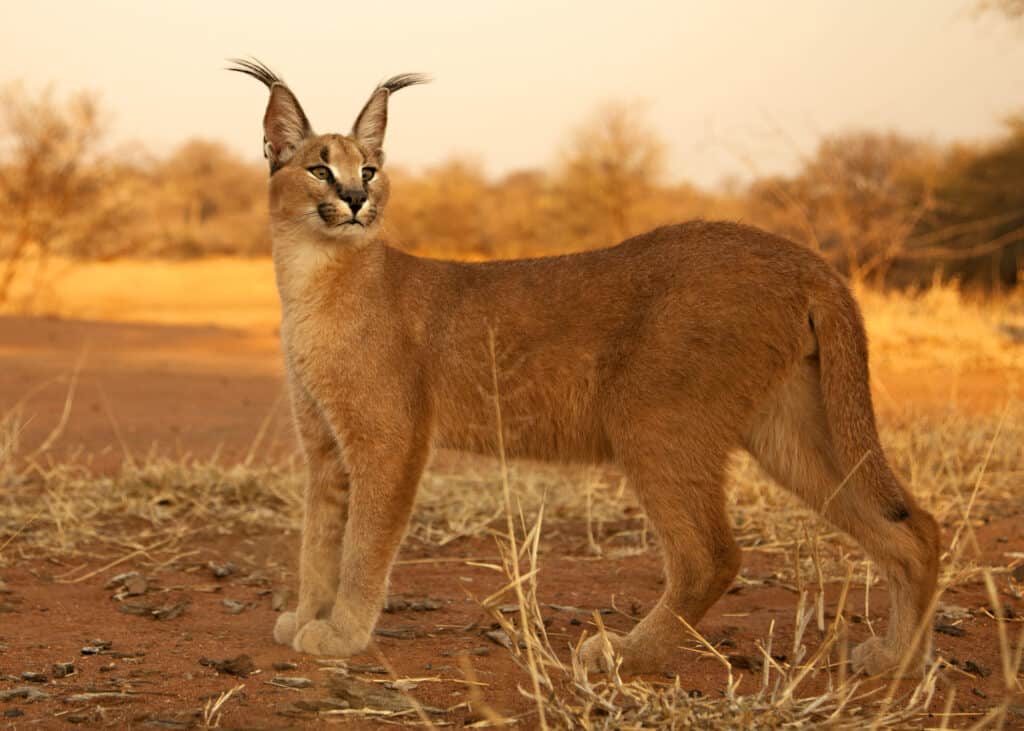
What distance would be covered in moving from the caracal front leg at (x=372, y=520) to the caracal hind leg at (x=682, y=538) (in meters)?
0.67

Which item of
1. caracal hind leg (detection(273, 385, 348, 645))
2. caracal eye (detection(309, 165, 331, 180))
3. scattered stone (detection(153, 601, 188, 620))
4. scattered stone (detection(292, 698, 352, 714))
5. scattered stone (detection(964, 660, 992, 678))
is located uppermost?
caracal eye (detection(309, 165, 331, 180))

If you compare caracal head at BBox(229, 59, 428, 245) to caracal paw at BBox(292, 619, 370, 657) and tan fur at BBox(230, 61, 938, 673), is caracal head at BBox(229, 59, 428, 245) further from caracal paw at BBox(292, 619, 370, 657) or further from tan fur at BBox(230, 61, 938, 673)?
caracal paw at BBox(292, 619, 370, 657)

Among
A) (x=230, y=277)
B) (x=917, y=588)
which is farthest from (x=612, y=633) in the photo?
(x=230, y=277)

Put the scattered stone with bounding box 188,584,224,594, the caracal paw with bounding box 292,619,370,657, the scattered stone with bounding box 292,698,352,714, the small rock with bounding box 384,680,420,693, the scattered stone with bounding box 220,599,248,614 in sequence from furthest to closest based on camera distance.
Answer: the scattered stone with bounding box 188,584,224,594
the scattered stone with bounding box 220,599,248,614
the caracal paw with bounding box 292,619,370,657
the small rock with bounding box 384,680,420,693
the scattered stone with bounding box 292,698,352,714

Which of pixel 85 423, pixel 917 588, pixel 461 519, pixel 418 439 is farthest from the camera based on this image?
pixel 85 423

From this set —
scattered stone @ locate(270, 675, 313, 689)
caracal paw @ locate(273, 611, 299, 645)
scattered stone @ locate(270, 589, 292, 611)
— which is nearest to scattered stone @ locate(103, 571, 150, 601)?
scattered stone @ locate(270, 589, 292, 611)

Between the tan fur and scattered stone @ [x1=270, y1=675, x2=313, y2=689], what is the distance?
1.27 ft

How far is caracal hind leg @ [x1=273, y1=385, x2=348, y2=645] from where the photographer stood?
354 cm

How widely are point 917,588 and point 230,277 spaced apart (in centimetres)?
2319

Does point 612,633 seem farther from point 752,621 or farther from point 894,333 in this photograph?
Result: point 894,333

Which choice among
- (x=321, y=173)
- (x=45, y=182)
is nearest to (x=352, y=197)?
(x=321, y=173)

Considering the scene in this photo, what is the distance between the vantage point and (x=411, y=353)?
346 cm

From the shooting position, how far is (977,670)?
10.1ft

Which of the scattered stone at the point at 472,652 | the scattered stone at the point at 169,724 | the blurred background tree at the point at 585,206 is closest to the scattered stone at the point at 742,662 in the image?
the scattered stone at the point at 472,652
